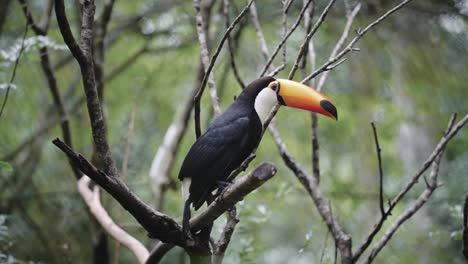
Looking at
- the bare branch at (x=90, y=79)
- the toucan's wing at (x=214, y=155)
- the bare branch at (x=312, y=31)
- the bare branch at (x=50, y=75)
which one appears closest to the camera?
the bare branch at (x=90, y=79)

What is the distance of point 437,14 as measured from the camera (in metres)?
3.92

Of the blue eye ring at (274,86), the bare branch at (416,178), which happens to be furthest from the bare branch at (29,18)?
the bare branch at (416,178)

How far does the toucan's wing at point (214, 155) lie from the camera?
286cm

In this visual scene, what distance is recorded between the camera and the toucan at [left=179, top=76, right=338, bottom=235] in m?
2.87

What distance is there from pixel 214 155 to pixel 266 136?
4125 mm

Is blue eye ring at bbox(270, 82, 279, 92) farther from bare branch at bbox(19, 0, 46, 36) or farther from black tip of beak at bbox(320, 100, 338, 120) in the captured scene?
bare branch at bbox(19, 0, 46, 36)

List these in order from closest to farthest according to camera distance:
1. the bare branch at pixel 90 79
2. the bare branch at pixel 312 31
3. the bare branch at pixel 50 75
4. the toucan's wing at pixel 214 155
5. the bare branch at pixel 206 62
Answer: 1. the bare branch at pixel 90 79
2. the bare branch at pixel 206 62
3. the bare branch at pixel 312 31
4. the toucan's wing at pixel 214 155
5. the bare branch at pixel 50 75

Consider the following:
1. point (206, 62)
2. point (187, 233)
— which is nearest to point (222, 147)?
point (206, 62)

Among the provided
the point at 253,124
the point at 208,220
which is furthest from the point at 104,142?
the point at 253,124

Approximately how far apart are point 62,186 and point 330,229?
2932 mm

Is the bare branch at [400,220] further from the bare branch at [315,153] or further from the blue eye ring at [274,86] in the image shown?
the blue eye ring at [274,86]

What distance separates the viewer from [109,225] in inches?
128

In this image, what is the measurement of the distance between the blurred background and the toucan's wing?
580mm

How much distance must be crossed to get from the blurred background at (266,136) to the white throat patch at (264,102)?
2.09 ft
